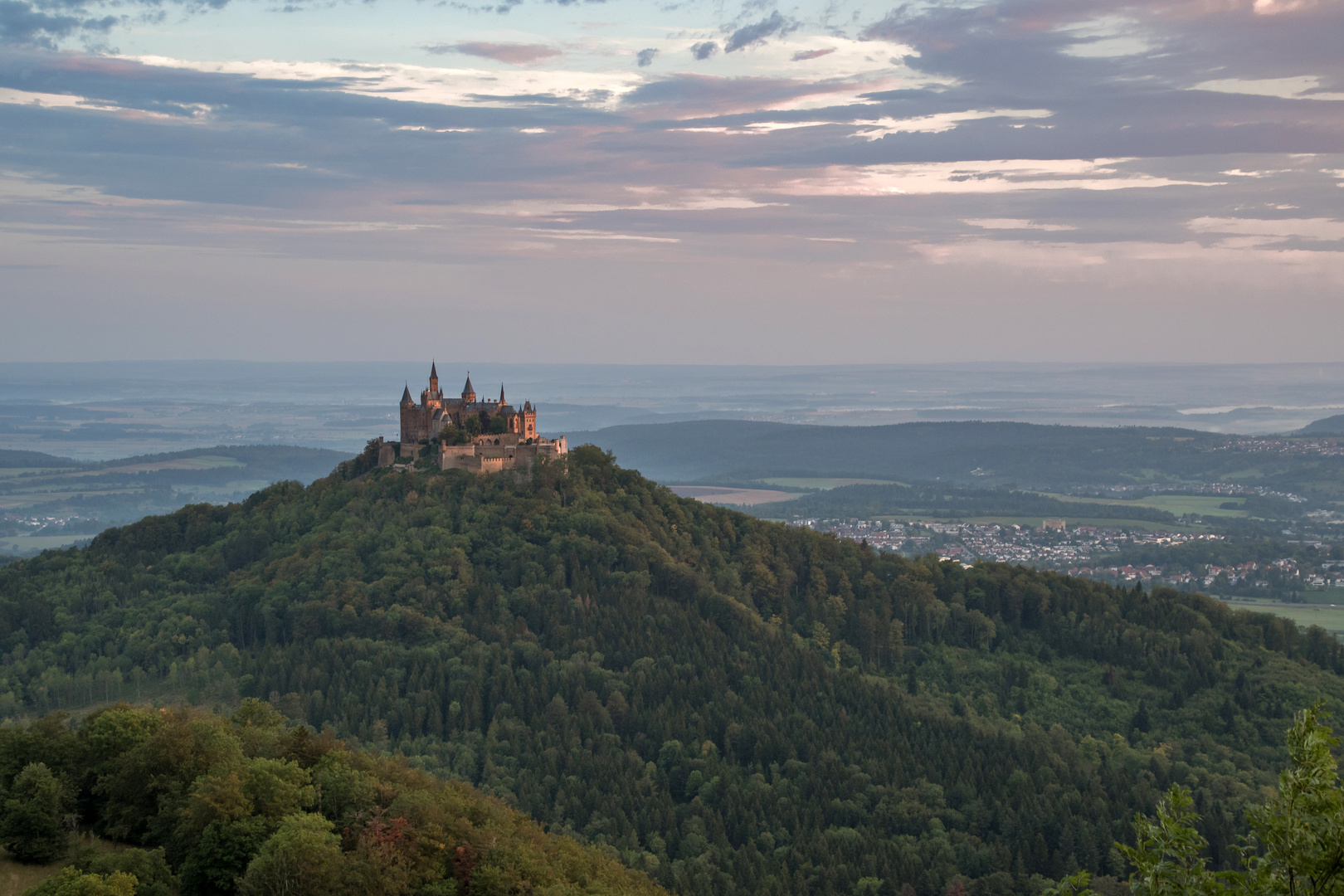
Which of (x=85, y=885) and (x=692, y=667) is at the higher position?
(x=85, y=885)

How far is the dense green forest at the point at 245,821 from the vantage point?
4106cm

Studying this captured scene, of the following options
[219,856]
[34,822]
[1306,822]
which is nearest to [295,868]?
[219,856]


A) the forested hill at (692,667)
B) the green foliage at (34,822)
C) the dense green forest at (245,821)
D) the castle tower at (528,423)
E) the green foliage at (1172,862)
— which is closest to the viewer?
the green foliage at (1172,862)

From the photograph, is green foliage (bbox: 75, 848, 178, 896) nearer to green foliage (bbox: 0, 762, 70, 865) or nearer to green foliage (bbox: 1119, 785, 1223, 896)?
green foliage (bbox: 0, 762, 70, 865)

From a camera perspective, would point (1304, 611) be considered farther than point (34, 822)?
Yes

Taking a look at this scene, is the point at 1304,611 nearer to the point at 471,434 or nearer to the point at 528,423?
the point at 528,423

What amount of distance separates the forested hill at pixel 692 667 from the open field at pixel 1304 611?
41.9 meters

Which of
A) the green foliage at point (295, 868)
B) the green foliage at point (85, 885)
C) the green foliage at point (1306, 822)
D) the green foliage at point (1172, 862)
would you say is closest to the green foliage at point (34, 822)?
the green foliage at point (85, 885)

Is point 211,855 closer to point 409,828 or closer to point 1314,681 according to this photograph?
point 409,828

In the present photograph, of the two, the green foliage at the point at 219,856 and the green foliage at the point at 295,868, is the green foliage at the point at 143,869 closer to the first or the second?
the green foliage at the point at 219,856

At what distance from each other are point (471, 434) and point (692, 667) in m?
32.5

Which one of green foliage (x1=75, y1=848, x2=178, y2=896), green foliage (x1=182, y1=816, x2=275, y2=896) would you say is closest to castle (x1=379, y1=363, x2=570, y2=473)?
green foliage (x1=182, y1=816, x2=275, y2=896)

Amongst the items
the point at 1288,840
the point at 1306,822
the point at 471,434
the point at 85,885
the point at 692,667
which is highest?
the point at 471,434

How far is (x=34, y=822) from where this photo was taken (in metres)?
42.6
